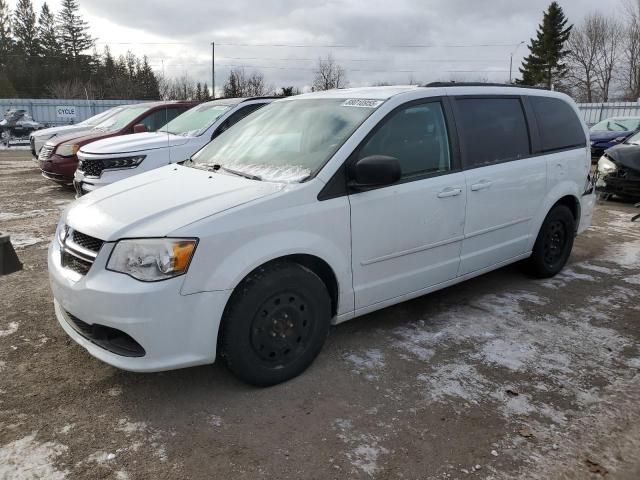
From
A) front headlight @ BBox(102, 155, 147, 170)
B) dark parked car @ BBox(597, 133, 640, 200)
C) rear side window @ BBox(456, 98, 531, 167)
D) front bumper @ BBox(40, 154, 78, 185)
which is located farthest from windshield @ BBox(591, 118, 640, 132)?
front bumper @ BBox(40, 154, 78, 185)

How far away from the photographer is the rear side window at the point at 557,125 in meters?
4.72

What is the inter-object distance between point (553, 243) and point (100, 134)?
832 centimetres

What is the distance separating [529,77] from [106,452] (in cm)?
6104

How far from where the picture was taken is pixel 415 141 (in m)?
3.70

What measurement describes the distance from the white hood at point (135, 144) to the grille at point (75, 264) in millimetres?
4799

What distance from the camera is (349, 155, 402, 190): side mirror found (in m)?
3.14

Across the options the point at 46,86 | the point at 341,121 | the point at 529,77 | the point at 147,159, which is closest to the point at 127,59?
the point at 46,86

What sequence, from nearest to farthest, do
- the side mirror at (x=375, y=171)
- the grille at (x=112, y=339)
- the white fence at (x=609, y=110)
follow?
the grille at (x=112, y=339), the side mirror at (x=375, y=171), the white fence at (x=609, y=110)

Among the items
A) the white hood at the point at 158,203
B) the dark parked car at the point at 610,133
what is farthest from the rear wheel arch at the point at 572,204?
the dark parked car at the point at 610,133

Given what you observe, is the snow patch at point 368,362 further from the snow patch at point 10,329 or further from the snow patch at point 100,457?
the snow patch at point 10,329

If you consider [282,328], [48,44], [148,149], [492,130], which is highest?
[48,44]

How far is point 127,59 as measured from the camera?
58.4 m

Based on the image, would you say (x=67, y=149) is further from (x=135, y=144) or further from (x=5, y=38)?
(x=5, y=38)

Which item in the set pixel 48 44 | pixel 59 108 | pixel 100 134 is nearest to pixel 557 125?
pixel 100 134
